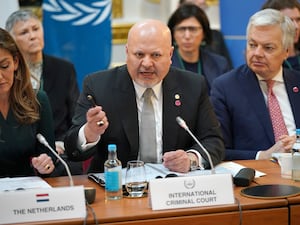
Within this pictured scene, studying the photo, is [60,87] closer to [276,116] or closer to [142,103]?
[142,103]

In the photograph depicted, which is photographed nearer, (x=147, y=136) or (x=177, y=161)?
(x=177, y=161)

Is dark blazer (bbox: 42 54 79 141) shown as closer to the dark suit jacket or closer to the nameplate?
the dark suit jacket

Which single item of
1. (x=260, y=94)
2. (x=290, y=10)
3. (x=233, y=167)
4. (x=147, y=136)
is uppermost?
(x=290, y=10)

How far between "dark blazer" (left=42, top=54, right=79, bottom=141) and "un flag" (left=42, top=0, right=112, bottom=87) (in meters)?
→ 0.45

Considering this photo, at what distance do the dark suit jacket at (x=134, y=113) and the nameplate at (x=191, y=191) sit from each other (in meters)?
0.58

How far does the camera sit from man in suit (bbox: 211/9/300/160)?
11.2 feet

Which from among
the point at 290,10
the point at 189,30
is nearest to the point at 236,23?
the point at 189,30

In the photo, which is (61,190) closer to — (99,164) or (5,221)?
(5,221)

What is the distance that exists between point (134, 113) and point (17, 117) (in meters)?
0.55

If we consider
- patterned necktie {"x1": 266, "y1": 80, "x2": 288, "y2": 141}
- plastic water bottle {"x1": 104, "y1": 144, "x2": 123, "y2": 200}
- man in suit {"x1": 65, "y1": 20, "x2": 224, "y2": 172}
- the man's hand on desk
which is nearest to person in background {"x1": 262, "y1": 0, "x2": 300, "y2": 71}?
patterned necktie {"x1": 266, "y1": 80, "x2": 288, "y2": 141}

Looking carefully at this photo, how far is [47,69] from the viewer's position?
450cm

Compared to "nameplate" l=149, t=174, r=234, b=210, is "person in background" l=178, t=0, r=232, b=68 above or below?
above

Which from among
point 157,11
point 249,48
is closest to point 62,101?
point 249,48

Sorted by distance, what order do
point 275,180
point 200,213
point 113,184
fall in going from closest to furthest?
point 200,213 < point 113,184 < point 275,180
